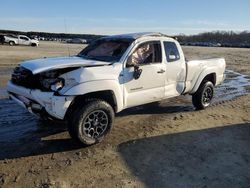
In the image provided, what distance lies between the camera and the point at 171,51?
8211mm

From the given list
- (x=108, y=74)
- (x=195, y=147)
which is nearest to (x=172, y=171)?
(x=195, y=147)

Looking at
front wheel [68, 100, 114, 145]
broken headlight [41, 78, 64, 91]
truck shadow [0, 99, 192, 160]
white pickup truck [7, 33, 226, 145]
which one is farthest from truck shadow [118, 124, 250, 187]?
broken headlight [41, 78, 64, 91]

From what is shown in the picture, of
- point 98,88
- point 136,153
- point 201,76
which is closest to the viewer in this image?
point 136,153

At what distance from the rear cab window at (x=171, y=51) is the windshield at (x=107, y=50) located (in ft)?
3.44

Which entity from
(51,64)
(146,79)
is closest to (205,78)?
(146,79)

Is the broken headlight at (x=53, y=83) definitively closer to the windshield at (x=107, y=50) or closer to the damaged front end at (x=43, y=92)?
the damaged front end at (x=43, y=92)

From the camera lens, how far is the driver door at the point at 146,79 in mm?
7020

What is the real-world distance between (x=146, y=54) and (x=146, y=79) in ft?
1.92

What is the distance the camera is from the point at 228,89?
13172mm

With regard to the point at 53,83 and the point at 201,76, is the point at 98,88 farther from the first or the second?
the point at 201,76

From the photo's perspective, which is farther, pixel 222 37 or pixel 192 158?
pixel 222 37

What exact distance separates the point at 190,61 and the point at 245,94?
433cm

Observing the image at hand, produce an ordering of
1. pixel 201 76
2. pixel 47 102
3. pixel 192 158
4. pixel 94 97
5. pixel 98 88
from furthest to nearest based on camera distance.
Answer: pixel 201 76 < pixel 94 97 < pixel 98 88 < pixel 192 158 < pixel 47 102

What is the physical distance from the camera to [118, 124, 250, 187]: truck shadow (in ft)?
16.9
